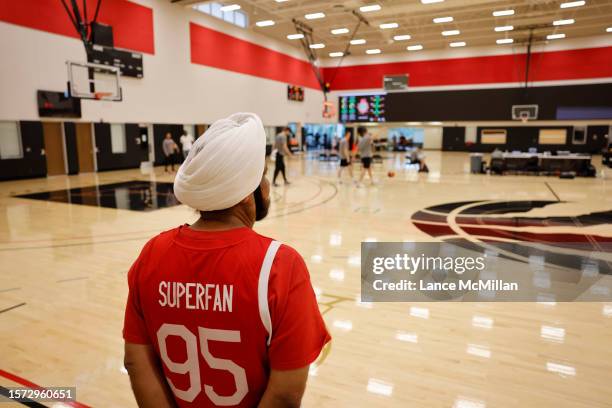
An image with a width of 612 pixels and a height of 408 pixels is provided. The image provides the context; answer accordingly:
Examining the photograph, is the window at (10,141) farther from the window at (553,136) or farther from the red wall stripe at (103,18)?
the window at (553,136)

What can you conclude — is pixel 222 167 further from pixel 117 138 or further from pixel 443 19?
pixel 443 19

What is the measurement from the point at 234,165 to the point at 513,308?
3720 mm

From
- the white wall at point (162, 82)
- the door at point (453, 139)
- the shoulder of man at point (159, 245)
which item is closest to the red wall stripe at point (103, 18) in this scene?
the white wall at point (162, 82)

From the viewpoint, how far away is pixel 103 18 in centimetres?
1516

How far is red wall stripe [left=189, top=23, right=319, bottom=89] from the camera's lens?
20.1 metres

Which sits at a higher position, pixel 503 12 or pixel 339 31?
pixel 339 31

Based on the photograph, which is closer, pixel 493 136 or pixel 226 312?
pixel 226 312

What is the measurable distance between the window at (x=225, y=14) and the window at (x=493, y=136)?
1764cm

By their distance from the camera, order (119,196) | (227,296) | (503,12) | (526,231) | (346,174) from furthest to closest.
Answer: (503,12) → (346,174) → (119,196) → (526,231) → (227,296)

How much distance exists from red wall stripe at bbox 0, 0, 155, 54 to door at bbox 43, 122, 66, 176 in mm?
3286

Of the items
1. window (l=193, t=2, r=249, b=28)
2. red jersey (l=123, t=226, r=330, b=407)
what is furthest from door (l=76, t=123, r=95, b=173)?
red jersey (l=123, t=226, r=330, b=407)

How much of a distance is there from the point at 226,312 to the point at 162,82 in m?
19.3

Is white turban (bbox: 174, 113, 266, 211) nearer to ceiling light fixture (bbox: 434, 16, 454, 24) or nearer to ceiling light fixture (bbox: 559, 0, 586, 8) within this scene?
ceiling light fixture (bbox: 559, 0, 586, 8)

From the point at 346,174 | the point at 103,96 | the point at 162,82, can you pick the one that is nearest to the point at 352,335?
the point at 346,174
